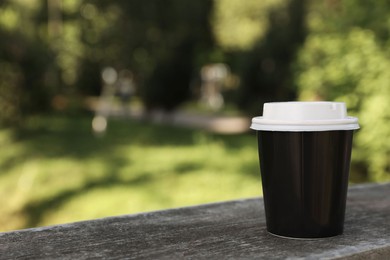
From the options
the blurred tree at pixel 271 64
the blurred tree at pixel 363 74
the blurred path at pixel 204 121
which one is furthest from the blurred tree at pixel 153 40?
the blurred tree at pixel 363 74

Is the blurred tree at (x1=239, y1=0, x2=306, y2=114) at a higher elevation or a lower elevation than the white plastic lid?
lower

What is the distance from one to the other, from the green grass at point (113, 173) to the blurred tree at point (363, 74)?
5.11 ft

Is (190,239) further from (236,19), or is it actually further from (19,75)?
(236,19)

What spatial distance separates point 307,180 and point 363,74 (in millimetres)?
4444

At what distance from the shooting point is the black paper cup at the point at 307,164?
1903mm

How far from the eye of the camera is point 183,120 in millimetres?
16781

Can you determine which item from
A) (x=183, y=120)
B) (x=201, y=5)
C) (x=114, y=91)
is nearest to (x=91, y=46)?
(x=114, y=91)

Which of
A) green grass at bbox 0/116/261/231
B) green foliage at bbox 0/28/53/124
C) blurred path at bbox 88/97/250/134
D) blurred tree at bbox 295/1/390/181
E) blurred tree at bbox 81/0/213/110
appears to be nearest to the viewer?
blurred tree at bbox 295/1/390/181

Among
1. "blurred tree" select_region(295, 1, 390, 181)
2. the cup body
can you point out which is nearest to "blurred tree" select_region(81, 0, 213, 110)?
"blurred tree" select_region(295, 1, 390, 181)

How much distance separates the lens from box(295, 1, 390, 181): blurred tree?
19.0ft

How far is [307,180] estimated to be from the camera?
191cm

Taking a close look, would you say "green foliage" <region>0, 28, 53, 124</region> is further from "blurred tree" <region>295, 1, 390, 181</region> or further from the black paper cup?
the black paper cup

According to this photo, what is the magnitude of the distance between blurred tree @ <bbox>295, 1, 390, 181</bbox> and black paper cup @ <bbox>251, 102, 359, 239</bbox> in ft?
13.1

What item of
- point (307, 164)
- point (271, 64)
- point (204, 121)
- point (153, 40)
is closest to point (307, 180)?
point (307, 164)
